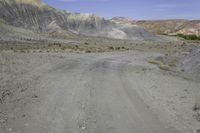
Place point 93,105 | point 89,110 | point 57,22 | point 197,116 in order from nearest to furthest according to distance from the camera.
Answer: point 197,116 → point 89,110 → point 93,105 → point 57,22

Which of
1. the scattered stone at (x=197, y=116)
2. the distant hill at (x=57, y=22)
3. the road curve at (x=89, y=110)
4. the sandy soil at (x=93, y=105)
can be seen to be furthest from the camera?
the distant hill at (x=57, y=22)

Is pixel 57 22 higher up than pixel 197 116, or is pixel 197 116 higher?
pixel 197 116

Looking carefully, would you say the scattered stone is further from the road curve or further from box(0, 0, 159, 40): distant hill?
box(0, 0, 159, 40): distant hill

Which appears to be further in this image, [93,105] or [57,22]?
[57,22]

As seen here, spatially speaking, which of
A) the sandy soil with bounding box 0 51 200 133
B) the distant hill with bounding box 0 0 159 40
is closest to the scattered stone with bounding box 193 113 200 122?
the sandy soil with bounding box 0 51 200 133

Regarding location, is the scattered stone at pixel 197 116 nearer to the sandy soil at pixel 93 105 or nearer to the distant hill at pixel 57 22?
the sandy soil at pixel 93 105

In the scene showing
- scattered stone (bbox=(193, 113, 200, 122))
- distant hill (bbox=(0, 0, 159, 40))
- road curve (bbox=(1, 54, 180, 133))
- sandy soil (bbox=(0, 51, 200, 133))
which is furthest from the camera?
distant hill (bbox=(0, 0, 159, 40))

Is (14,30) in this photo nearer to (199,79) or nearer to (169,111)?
(199,79)

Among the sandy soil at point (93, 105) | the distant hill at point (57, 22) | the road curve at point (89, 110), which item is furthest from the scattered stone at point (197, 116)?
the distant hill at point (57, 22)

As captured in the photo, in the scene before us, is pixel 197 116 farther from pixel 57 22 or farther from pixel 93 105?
pixel 57 22

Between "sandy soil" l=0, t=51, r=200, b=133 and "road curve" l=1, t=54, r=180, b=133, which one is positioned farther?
"sandy soil" l=0, t=51, r=200, b=133

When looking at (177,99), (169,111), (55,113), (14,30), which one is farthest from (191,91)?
(14,30)

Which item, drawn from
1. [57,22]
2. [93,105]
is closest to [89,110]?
[93,105]

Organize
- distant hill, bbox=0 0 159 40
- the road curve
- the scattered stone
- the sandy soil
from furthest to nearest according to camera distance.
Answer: distant hill, bbox=0 0 159 40 < the scattered stone < the sandy soil < the road curve
